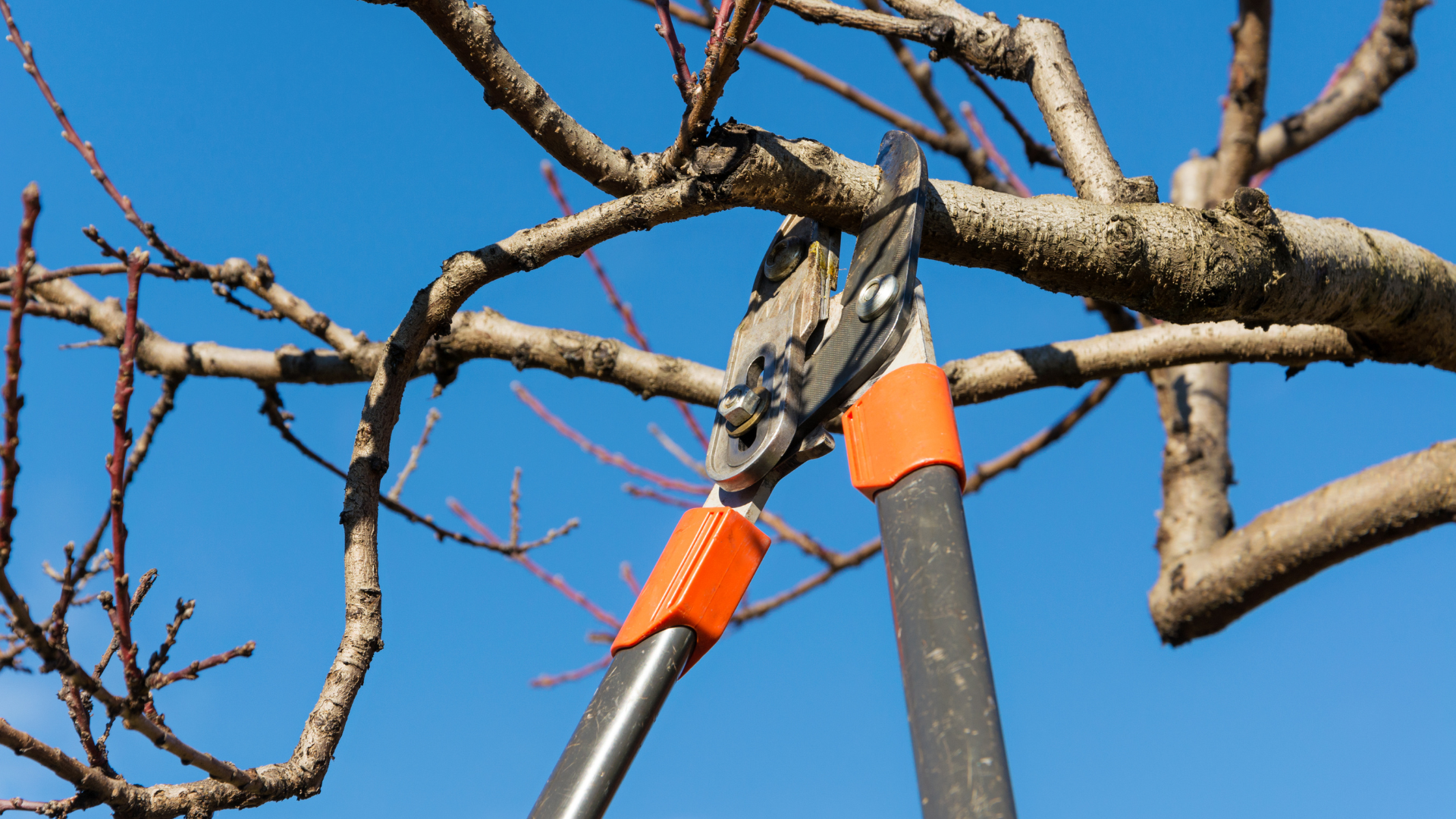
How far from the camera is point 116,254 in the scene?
1.77m

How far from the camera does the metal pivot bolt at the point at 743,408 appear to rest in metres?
1.38

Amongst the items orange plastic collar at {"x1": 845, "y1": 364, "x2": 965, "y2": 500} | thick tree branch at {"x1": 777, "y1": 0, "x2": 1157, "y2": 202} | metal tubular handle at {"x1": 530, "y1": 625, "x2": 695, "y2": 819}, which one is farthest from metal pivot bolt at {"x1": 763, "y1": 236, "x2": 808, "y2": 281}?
thick tree branch at {"x1": 777, "y1": 0, "x2": 1157, "y2": 202}

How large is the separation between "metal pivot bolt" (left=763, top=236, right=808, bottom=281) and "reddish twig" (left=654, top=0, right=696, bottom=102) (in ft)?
1.03

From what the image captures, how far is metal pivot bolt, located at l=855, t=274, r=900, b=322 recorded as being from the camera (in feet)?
4.29

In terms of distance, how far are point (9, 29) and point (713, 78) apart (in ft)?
5.02

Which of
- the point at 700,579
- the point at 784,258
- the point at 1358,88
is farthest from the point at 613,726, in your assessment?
the point at 1358,88

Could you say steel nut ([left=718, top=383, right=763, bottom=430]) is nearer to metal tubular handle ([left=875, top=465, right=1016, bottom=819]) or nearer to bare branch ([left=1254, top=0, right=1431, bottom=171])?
metal tubular handle ([left=875, top=465, right=1016, bottom=819])

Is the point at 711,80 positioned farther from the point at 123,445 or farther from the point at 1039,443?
the point at 1039,443

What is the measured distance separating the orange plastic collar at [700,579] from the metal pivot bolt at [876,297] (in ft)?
1.04

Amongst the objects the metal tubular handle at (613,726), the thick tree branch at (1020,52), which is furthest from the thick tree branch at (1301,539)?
the metal tubular handle at (613,726)

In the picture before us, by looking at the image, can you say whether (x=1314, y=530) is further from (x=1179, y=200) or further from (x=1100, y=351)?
(x=1179, y=200)

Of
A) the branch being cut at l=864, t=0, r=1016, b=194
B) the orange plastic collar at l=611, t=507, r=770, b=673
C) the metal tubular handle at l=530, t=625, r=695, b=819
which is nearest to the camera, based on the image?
the metal tubular handle at l=530, t=625, r=695, b=819

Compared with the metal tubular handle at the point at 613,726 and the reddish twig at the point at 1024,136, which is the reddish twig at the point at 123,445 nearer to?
the metal tubular handle at the point at 613,726

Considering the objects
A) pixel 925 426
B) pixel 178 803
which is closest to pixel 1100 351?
pixel 925 426
